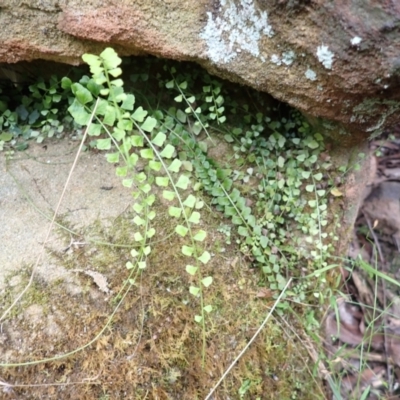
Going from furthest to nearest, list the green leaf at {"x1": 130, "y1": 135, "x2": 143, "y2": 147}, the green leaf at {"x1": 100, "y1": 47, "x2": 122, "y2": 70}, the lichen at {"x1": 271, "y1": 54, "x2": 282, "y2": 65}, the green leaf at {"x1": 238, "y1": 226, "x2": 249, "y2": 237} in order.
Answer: the green leaf at {"x1": 238, "y1": 226, "x2": 249, "y2": 237}, the lichen at {"x1": 271, "y1": 54, "x2": 282, "y2": 65}, the green leaf at {"x1": 130, "y1": 135, "x2": 143, "y2": 147}, the green leaf at {"x1": 100, "y1": 47, "x2": 122, "y2": 70}

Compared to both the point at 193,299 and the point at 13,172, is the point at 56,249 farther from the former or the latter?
the point at 193,299

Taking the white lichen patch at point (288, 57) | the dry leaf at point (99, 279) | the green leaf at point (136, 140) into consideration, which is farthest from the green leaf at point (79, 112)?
the white lichen patch at point (288, 57)

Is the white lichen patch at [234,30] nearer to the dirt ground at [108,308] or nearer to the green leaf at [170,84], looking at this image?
the green leaf at [170,84]

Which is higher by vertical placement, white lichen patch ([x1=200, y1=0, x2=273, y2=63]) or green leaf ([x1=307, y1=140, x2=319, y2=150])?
white lichen patch ([x1=200, y1=0, x2=273, y2=63])

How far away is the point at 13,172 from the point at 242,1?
3.45ft

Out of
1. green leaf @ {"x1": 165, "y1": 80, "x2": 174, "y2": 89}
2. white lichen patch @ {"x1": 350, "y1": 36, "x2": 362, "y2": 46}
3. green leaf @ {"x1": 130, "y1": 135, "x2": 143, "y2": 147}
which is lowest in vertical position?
green leaf @ {"x1": 165, "y1": 80, "x2": 174, "y2": 89}

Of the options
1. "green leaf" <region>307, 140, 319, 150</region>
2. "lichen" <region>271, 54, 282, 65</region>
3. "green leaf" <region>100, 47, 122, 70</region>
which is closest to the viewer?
"green leaf" <region>100, 47, 122, 70</region>

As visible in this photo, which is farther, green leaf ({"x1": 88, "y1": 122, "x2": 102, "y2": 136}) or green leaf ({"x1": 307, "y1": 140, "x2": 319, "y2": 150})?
green leaf ({"x1": 307, "y1": 140, "x2": 319, "y2": 150})

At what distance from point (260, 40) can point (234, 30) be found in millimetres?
92

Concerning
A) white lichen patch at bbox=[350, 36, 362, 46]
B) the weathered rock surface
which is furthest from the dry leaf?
white lichen patch at bbox=[350, 36, 362, 46]

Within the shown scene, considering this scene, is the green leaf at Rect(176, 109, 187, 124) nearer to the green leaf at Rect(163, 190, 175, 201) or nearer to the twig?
the green leaf at Rect(163, 190, 175, 201)

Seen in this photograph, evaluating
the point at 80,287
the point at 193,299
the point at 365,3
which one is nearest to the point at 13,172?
the point at 80,287

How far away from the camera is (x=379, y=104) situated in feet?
4.83

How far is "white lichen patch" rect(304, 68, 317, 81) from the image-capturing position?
4.59ft
